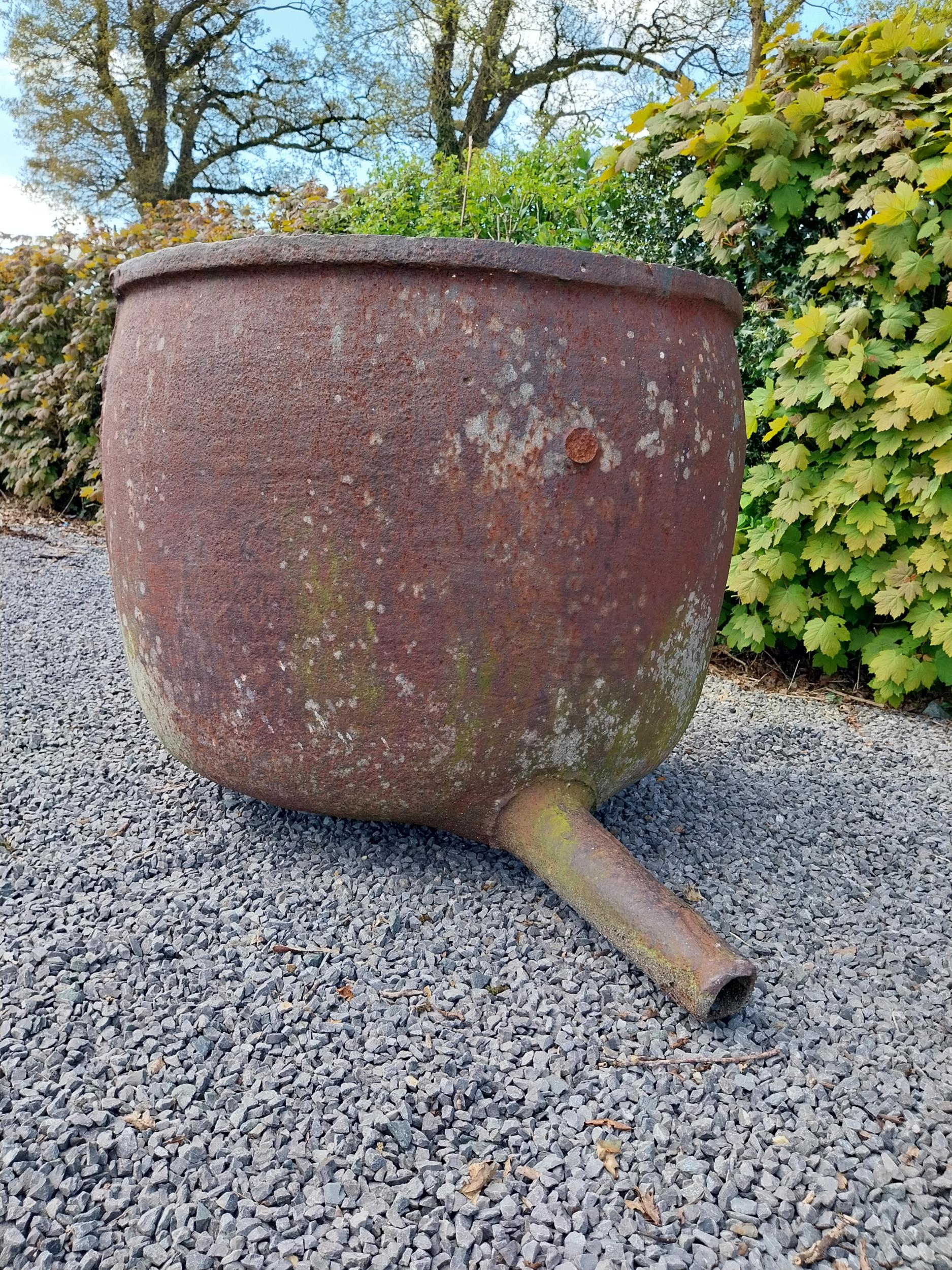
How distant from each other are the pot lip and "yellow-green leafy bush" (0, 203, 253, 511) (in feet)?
14.0

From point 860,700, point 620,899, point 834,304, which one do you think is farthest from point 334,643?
point 860,700

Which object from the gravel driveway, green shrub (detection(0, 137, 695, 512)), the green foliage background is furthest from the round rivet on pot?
green shrub (detection(0, 137, 695, 512))

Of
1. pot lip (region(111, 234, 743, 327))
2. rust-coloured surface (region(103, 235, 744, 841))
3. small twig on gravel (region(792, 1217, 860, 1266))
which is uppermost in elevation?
pot lip (region(111, 234, 743, 327))

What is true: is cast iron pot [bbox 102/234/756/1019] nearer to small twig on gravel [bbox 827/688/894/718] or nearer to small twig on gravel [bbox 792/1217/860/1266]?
small twig on gravel [bbox 792/1217/860/1266]

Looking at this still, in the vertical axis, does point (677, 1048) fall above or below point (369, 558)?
below

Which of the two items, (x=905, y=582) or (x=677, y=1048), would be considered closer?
(x=677, y=1048)

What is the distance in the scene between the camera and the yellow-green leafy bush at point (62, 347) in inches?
219

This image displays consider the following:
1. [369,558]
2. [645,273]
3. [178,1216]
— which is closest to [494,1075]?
[178,1216]

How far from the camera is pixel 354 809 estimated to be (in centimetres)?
174

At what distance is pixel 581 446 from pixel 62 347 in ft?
18.4

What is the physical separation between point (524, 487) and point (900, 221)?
6.48 feet

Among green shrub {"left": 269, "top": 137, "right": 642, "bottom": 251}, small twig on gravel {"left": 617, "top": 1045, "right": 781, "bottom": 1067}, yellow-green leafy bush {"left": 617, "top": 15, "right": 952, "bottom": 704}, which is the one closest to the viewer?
small twig on gravel {"left": 617, "top": 1045, "right": 781, "bottom": 1067}

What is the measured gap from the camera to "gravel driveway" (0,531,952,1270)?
43.2 inches

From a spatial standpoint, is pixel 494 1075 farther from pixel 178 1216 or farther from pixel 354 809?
pixel 354 809
